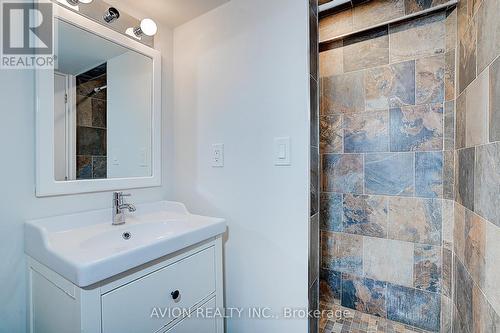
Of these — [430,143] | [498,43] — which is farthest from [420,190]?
[498,43]

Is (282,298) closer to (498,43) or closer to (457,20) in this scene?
(498,43)

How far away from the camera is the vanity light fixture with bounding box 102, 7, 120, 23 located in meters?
A: 1.17

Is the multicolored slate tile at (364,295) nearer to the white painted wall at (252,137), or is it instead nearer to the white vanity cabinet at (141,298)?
the white painted wall at (252,137)

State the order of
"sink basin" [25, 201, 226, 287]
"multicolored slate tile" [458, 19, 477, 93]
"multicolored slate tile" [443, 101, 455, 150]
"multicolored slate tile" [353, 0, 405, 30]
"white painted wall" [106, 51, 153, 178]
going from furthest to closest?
"multicolored slate tile" [353, 0, 405, 30], "multicolored slate tile" [443, 101, 455, 150], "white painted wall" [106, 51, 153, 178], "multicolored slate tile" [458, 19, 477, 93], "sink basin" [25, 201, 226, 287]

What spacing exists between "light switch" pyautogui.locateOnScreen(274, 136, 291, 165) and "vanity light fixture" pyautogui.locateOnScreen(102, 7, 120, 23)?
101cm

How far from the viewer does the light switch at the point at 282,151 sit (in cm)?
113

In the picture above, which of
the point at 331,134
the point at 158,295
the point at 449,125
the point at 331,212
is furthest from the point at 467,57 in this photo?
the point at 158,295

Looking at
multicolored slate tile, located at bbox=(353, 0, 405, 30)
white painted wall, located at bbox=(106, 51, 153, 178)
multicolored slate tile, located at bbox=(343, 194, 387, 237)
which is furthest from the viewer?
multicolored slate tile, located at bbox=(343, 194, 387, 237)

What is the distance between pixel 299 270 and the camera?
3.69 ft

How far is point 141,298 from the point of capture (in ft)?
2.78

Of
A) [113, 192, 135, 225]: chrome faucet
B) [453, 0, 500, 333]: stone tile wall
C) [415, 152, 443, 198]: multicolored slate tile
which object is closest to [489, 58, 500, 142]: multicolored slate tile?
[453, 0, 500, 333]: stone tile wall

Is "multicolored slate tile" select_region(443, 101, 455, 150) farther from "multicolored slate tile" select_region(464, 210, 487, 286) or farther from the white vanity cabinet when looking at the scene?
the white vanity cabinet

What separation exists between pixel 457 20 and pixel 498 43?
83cm

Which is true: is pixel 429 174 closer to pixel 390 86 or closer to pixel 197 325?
pixel 390 86
